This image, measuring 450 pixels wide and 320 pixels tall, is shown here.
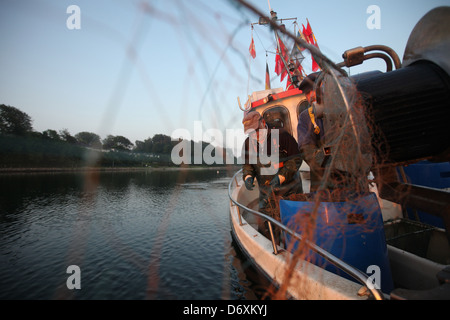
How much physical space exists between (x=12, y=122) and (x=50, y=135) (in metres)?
9.85

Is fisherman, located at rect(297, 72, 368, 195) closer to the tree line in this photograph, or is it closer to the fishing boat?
the fishing boat

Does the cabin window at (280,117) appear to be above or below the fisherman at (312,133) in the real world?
above

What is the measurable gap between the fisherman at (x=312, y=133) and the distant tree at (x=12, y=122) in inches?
3450

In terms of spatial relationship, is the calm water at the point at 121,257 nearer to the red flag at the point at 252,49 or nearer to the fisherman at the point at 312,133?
the fisherman at the point at 312,133

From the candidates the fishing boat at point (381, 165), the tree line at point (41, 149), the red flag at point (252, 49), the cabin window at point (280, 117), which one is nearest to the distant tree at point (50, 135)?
the tree line at point (41, 149)

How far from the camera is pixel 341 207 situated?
240cm

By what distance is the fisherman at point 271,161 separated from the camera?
3.89m

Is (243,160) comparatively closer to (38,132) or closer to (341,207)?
(341,207)

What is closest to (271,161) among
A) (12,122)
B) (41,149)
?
(41,149)

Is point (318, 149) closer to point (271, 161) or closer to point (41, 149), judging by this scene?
point (271, 161)

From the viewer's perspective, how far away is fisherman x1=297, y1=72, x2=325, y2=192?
2028 millimetres

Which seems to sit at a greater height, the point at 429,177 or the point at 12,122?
the point at 12,122

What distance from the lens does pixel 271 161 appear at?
4.13 metres

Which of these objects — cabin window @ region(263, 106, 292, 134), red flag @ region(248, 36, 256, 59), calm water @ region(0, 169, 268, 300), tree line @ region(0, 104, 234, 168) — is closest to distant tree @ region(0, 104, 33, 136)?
tree line @ region(0, 104, 234, 168)
